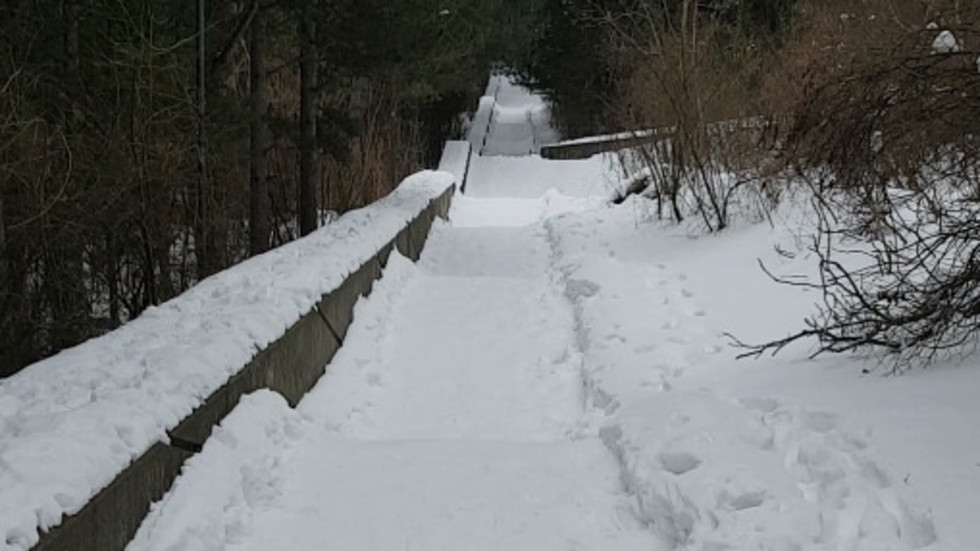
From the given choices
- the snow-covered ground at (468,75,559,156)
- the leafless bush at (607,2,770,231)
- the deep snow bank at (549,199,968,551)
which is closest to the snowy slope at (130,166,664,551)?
the deep snow bank at (549,199,968,551)

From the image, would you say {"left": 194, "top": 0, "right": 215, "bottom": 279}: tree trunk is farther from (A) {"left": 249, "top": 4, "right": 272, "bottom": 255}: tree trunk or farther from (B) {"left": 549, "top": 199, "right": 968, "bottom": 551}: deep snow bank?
(B) {"left": 549, "top": 199, "right": 968, "bottom": 551}: deep snow bank

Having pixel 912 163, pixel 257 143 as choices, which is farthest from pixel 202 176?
pixel 912 163

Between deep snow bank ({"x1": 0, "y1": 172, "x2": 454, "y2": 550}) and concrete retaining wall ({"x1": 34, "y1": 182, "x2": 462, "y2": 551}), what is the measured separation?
1.9 inches

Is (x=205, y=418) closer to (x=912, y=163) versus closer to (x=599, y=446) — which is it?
(x=599, y=446)

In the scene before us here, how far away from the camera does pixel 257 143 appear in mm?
14359

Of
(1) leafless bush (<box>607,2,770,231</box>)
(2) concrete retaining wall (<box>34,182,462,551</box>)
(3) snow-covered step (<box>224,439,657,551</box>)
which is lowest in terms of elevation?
(3) snow-covered step (<box>224,439,657,551</box>)

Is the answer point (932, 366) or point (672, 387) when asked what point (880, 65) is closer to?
point (932, 366)

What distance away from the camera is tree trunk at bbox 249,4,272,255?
14367mm

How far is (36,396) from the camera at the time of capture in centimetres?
455

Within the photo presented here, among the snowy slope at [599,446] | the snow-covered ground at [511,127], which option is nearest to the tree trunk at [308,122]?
the snowy slope at [599,446]

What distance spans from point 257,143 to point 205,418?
1004cm

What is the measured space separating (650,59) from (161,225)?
6.74 meters

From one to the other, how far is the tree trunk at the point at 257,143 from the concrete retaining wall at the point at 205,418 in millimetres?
4741

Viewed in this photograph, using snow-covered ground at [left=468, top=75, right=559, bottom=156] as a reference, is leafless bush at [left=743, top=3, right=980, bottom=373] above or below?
above
